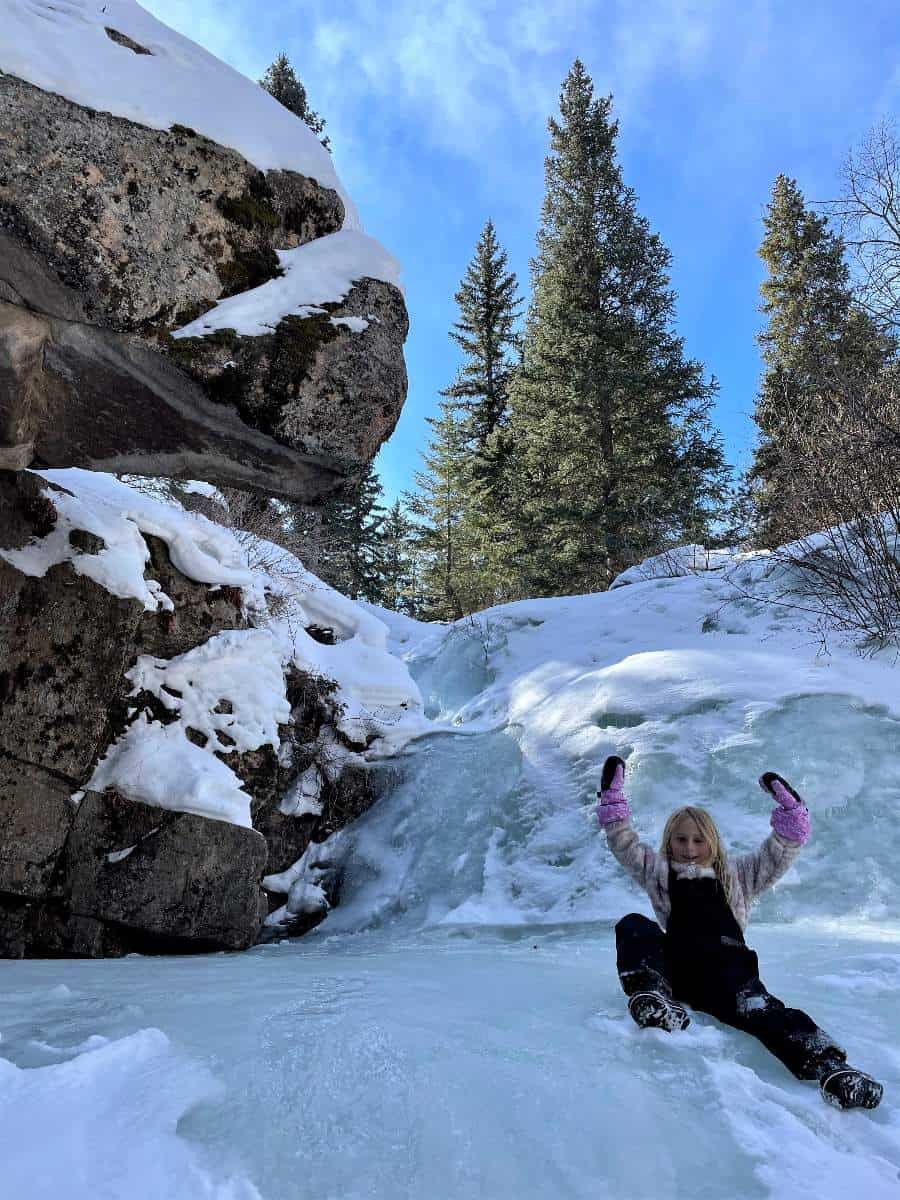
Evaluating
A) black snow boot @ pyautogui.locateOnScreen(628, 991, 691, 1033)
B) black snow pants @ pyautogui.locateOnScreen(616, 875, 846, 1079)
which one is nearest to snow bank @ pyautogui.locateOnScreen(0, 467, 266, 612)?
black snow pants @ pyautogui.locateOnScreen(616, 875, 846, 1079)

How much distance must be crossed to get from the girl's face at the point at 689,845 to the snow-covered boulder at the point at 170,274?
7.82 ft

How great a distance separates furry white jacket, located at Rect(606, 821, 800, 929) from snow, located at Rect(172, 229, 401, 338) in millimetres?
2845

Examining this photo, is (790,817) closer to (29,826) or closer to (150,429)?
(150,429)

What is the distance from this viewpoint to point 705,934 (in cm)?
266

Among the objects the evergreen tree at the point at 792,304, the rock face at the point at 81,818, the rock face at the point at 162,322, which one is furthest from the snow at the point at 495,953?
the evergreen tree at the point at 792,304

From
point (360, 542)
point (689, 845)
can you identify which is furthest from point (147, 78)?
point (360, 542)

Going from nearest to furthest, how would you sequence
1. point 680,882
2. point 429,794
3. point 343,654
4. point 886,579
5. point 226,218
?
point 680,882
point 226,218
point 886,579
point 429,794
point 343,654

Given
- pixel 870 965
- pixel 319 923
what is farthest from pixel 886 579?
pixel 319 923

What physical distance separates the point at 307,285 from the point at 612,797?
9.72 ft

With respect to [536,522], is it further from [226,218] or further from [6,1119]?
[6,1119]

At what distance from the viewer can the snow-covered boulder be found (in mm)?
2969

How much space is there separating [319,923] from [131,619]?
3.16 m

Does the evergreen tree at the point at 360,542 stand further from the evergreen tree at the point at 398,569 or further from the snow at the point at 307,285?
the snow at the point at 307,285

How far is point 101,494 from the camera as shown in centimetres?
551
